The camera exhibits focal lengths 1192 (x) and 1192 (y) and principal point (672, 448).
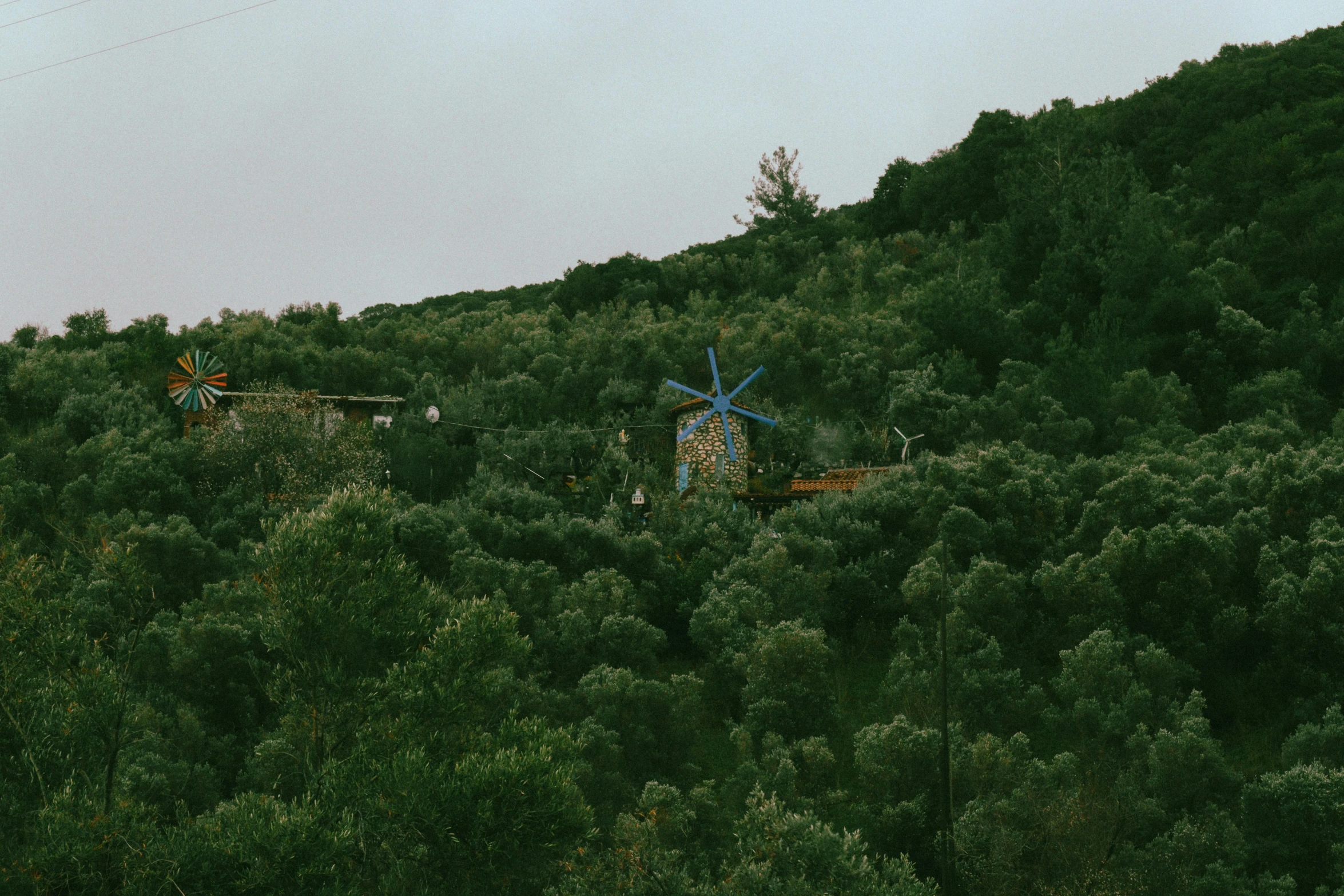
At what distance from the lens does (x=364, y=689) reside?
53.3 ft

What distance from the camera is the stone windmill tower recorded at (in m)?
38.2

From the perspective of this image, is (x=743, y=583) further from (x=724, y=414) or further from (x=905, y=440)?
(x=905, y=440)

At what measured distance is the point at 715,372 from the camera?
143ft

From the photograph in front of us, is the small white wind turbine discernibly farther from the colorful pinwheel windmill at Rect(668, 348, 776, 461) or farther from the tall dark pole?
the tall dark pole

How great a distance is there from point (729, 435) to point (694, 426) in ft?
4.53

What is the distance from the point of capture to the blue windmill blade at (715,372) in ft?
135

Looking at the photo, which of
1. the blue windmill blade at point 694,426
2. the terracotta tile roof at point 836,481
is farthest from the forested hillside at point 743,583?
the terracotta tile roof at point 836,481

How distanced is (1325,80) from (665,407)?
142 ft

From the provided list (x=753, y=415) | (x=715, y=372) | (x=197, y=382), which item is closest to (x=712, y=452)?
(x=753, y=415)

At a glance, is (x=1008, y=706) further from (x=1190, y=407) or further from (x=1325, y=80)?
(x=1325, y=80)

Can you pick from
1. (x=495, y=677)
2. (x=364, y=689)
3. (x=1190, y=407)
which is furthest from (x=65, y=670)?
(x=1190, y=407)

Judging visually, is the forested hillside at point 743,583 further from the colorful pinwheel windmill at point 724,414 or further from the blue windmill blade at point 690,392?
the colorful pinwheel windmill at point 724,414

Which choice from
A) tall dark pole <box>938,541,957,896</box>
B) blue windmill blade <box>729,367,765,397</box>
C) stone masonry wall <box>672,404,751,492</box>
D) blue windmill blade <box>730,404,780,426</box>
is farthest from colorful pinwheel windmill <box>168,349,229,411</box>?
tall dark pole <box>938,541,957,896</box>

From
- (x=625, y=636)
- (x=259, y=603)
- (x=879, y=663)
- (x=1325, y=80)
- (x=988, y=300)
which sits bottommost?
(x=879, y=663)
